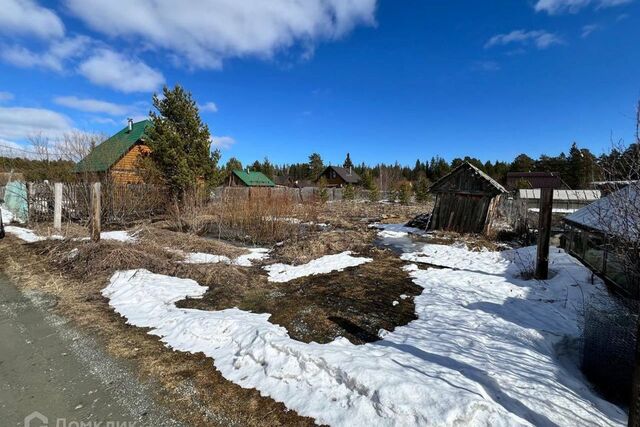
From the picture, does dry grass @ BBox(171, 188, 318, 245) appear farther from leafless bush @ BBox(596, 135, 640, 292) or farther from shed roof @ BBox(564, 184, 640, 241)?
leafless bush @ BBox(596, 135, 640, 292)

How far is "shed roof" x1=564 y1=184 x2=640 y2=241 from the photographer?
345cm

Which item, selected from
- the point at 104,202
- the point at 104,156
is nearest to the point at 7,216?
the point at 104,202

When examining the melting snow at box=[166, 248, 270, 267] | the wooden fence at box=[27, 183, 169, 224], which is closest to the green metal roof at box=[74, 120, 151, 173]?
the wooden fence at box=[27, 183, 169, 224]

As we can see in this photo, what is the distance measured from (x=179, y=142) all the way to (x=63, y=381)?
1606cm

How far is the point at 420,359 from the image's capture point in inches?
141

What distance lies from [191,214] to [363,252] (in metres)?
6.83

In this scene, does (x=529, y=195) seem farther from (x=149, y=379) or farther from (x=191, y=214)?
(x=149, y=379)

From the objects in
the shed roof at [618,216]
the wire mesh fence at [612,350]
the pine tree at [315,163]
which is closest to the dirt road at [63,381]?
the wire mesh fence at [612,350]

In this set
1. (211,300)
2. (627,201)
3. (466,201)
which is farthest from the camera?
(466,201)

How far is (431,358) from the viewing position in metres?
3.62

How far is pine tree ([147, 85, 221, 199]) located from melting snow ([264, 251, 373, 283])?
10522 millimetres

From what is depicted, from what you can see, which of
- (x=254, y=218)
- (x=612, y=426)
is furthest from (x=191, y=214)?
(x=612, y=426)

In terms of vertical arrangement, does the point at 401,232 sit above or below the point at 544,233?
below

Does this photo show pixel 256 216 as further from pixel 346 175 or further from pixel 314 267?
pixel 346 175
